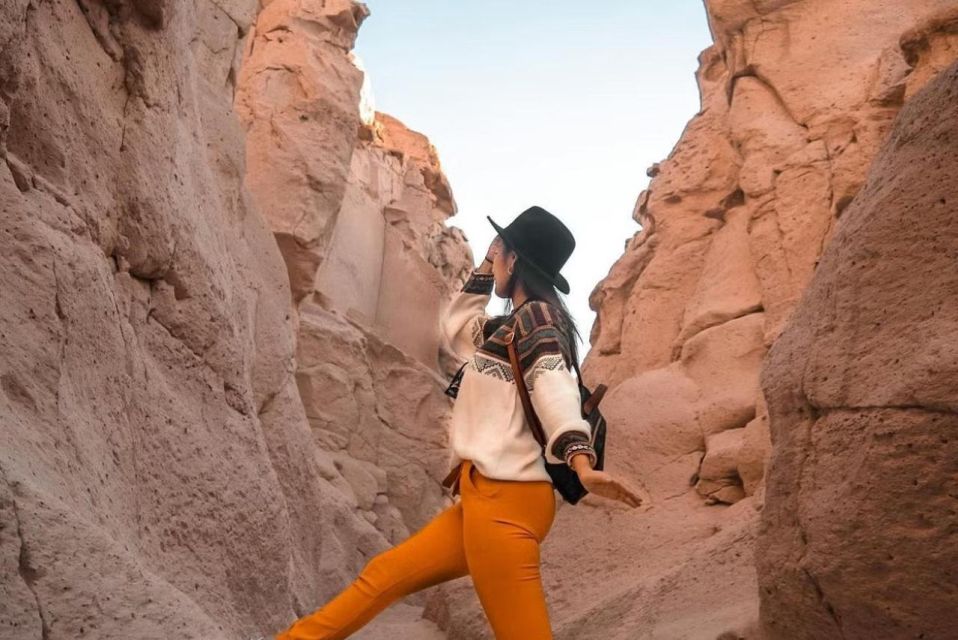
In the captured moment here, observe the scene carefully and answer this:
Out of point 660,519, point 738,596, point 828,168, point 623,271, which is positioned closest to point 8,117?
point 738,596

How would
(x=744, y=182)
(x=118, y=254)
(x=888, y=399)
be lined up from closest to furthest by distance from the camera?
(x=888, y=399)
(x=118, y=254)
(x=744, y=182)

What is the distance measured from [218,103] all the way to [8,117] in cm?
A: 294

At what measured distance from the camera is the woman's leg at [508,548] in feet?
10.2

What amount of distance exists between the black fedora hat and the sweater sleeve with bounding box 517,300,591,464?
19 centimetres

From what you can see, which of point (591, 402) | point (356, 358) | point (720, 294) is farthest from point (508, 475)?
point (356, 358)

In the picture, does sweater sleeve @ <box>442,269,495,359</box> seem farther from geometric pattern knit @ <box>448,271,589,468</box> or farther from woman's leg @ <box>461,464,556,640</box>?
woman's leg @ <box>461,464,556,640</box>

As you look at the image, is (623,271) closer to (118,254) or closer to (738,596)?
(738,596)

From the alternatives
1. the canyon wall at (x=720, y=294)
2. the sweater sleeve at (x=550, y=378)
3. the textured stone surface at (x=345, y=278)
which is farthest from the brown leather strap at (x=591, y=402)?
the textured stone surface at (x=345, y=278)

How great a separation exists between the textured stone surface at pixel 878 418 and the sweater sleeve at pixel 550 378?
2.14 feet

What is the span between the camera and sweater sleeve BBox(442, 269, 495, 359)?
12.6ft

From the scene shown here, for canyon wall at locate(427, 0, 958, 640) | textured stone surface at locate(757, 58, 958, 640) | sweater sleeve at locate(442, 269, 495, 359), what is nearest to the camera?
textured stone surface at locate(757, 58, 958, 640)

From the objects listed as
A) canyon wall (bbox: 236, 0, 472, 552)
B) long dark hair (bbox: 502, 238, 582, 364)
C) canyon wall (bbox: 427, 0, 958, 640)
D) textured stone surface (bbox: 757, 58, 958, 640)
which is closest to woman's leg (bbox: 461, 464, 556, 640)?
long dark hair (bbox: 502, 238, 582, 364)

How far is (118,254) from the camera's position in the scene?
12.0 ft

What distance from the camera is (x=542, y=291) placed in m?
3.70
